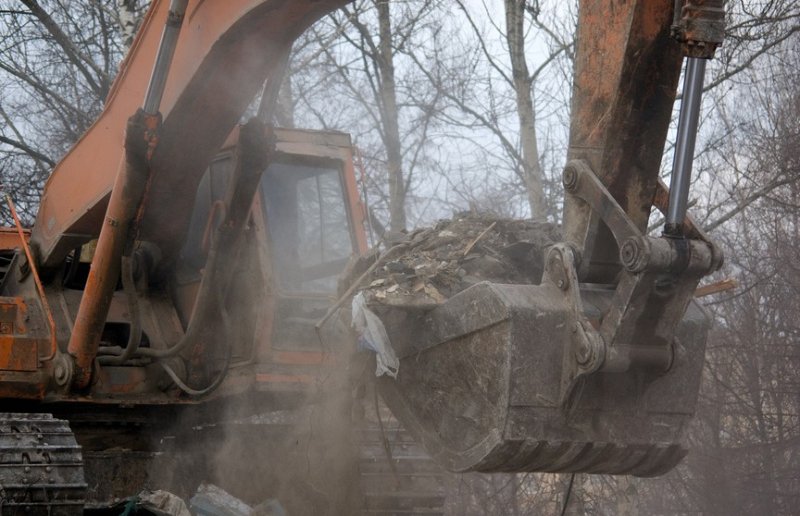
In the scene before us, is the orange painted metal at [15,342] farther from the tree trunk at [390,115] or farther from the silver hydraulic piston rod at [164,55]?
Result: the tree trunk at [390,115]

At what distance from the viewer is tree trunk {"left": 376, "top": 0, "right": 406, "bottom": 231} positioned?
14703 mm

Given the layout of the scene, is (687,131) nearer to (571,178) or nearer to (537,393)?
(571,178)

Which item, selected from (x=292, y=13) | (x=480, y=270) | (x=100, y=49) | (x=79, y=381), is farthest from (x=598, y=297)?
(x=100, y=49)

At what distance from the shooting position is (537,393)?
399cm

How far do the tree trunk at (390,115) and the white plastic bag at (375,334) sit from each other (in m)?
9.73

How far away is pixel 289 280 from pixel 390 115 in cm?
925

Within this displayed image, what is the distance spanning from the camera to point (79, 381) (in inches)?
221

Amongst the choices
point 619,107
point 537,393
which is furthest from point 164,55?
point 537,393

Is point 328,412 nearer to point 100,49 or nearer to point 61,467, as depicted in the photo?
point 61,467

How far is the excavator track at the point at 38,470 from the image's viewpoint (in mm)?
4430

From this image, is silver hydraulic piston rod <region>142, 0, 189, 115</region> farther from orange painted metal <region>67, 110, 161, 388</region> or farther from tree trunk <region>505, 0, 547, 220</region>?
tree trunk <region>505, 0, 547, 220</region>

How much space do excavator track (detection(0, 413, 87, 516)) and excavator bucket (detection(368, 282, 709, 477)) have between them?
1.52 metres

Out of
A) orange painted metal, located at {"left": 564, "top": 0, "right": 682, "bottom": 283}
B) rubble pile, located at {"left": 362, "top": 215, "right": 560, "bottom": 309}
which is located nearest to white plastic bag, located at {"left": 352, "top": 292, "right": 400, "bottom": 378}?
rubble pile, located at {"left": 362, "top": 215, "right": 560, "bottom": 309}

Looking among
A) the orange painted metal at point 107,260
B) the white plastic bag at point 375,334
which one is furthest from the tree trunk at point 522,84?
the white plastic bag at point 375,334
